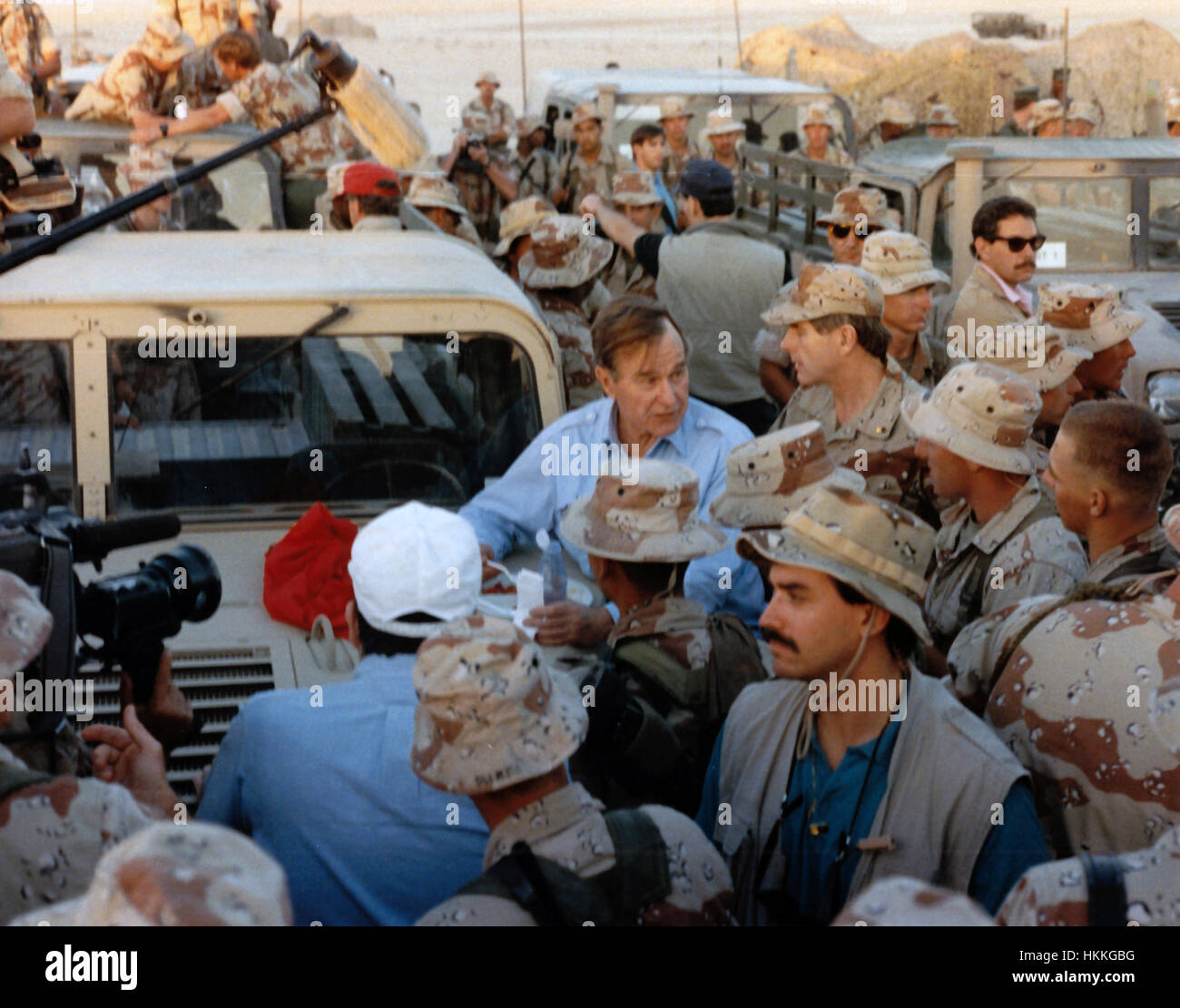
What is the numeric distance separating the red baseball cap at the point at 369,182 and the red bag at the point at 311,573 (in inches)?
92.4

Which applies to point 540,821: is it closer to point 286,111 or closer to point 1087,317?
point 1087,317

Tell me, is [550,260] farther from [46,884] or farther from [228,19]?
[228,19]

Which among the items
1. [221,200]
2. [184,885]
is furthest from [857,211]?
[184,885]

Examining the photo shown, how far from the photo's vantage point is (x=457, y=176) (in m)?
11.1

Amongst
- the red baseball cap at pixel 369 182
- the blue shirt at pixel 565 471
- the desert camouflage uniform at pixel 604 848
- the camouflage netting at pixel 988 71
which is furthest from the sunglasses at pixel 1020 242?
the camouflage netting at pixel 988 71

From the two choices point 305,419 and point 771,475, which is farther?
point 305,419

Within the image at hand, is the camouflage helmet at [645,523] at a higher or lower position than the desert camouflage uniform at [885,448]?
higher

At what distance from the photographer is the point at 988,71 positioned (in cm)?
2203

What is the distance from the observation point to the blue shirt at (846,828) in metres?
2.44

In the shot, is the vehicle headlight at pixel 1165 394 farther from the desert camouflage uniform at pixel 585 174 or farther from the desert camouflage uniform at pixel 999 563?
the desert camouflage uniform at pixel 585 174

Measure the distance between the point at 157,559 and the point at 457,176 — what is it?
8.55 m

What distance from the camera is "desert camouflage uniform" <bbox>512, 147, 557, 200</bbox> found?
1162cm

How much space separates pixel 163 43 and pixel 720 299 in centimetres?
322

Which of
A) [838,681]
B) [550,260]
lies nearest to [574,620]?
[838,681]
